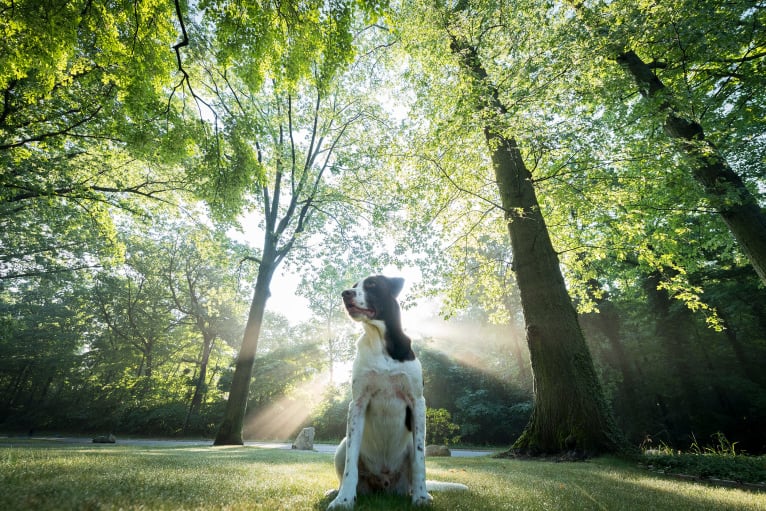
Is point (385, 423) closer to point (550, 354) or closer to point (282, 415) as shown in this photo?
point (550, 354)

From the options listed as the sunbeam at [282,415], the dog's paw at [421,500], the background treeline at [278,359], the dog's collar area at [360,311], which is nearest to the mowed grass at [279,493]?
the dog's paw at [421,500]

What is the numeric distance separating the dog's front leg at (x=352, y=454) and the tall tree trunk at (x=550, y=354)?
5837mm

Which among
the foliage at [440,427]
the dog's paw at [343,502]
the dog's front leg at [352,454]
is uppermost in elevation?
the dog's front leg at [352,454]

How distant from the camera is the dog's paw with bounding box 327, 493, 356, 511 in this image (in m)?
2.33

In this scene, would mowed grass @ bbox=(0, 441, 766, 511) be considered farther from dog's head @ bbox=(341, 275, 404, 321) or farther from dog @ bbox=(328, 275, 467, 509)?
dog's head @ bbox=(341, 275, 404, 321)

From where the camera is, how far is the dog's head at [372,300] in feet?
10.6

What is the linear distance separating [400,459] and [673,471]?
5823mm

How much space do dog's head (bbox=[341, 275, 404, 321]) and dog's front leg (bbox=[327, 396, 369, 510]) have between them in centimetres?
76

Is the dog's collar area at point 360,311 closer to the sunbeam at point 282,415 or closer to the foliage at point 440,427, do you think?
the foliage at point 440,427

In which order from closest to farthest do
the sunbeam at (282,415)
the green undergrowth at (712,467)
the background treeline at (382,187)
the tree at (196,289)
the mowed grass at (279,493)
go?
→ the mowed grass at (279,493) → the green undergrowth at (712,467) → the background treeline at (382,187) → the tree at (196,289) → the sunbeam at (282,415)

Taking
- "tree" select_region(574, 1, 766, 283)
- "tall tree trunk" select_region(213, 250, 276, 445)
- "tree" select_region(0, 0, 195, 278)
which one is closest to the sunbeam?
"tall tree trunk" select_region(213, 250, 276, 445)

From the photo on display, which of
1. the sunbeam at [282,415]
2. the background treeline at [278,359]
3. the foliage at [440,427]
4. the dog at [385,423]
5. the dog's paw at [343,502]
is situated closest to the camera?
the dog's paw at [343,502]

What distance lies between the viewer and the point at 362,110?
722 inches

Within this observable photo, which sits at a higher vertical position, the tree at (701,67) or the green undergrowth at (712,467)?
the tree at (701,67)
